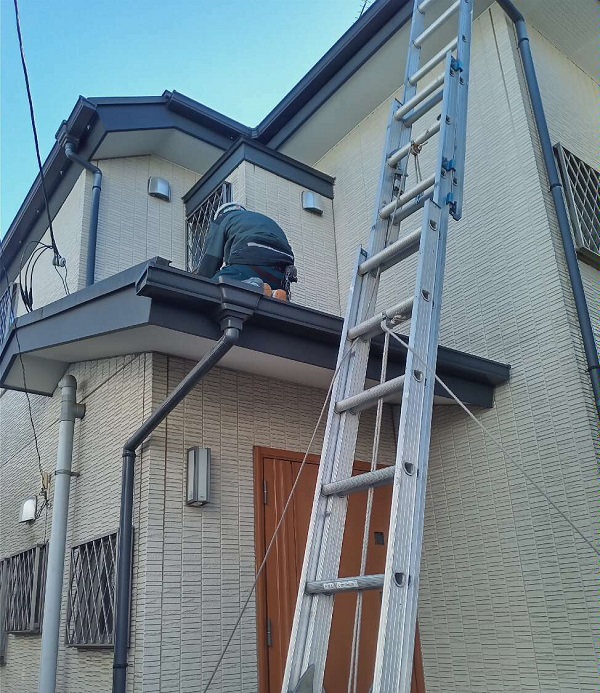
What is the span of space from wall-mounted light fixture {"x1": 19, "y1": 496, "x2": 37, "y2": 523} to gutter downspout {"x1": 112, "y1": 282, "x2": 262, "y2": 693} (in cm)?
198

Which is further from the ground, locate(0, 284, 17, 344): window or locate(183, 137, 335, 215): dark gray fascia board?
locate(183, 137, 335, 215): dark gray fascia board

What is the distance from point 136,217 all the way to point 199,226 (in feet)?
2.36

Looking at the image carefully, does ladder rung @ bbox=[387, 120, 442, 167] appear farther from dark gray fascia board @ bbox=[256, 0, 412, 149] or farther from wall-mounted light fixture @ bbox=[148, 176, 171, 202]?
wall-mounted light fixture @ bbox=[148, 176, 171, 202]

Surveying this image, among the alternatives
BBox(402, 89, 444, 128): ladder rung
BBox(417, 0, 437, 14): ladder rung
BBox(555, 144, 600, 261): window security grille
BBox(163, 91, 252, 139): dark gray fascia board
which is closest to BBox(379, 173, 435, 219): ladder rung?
BBox(402, 89, 444, 128): ladder rung

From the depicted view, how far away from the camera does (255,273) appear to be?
14.7 feet

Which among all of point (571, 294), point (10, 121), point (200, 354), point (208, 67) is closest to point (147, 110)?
point (208, 67)

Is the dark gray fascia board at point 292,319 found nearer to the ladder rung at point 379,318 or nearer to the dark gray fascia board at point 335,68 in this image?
the ladder rung at point 379,318

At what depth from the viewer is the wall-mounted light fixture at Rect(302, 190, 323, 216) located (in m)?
7.07

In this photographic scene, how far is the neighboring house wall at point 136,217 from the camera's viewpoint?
21.3 ft

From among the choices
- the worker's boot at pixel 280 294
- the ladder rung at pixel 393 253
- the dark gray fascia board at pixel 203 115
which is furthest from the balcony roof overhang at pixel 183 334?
the dark gray fascia board at pixel 203 115

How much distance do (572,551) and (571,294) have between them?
6.06 ft

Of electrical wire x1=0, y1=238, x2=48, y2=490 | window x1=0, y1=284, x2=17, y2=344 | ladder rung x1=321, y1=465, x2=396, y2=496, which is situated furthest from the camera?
window x1=0, y1=284, x2=17, y2=344

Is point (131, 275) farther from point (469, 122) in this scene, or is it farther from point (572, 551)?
point (469, 122)

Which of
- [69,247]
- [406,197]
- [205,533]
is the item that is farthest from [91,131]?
[406,197]
